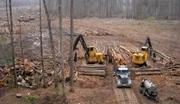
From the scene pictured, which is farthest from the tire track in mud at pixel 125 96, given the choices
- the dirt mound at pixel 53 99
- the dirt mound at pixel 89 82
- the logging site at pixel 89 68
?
the dirt mound at pixel 53 99

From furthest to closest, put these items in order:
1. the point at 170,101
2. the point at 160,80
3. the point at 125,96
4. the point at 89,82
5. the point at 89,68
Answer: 1. the point at 89,68
2. the point at 160,80
3. the point at 89,82
4. the point at 125,96
5. the point at 170,101

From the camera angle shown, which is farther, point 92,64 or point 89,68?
point 92,64

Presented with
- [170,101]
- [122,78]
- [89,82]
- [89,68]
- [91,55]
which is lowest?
[170,101]

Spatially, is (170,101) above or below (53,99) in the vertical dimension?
below

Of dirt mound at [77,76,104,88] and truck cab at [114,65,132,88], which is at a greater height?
truck cab at [114,65,132,88]

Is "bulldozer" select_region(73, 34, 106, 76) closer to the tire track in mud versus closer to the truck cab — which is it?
the truck cab

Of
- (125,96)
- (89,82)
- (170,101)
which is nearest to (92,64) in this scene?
(89,82)

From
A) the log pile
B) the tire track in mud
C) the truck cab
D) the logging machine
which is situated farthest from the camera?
the logging machine

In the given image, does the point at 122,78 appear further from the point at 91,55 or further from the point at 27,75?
the point at 27,75

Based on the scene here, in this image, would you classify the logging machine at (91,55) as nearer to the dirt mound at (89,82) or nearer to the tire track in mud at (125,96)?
the dirt mound at (89,82)

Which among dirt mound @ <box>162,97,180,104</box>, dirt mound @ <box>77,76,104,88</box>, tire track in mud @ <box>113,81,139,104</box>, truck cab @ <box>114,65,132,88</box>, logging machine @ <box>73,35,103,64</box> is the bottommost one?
dirt mound @ <box>162,97,180,104</box>

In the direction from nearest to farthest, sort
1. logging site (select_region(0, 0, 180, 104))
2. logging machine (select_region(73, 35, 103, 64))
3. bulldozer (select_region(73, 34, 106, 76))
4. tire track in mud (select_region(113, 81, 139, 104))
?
1. tire track in mud (select_region(113, 81, 139, 104))
2. logging site (select_region(0, 0, 180, 104))
3. bulldozer (select_region(73, 34, 106, 76))
4. logging machine (select_region(73, 35, 103, 64))

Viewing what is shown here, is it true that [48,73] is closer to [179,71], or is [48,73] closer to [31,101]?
[31,101]

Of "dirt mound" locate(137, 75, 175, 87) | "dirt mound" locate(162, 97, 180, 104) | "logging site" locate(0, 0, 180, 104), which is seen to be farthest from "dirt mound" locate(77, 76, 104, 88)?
"dirt mound" locate(162, 97, 180, 104)
